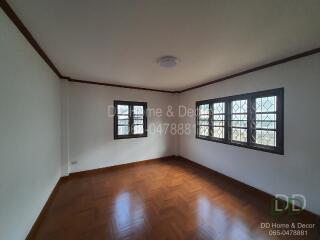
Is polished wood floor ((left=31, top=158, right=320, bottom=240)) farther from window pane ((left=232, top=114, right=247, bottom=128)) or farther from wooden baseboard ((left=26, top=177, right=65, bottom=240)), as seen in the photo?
window pane ((left=232, top=114, right=247, bottom=128))

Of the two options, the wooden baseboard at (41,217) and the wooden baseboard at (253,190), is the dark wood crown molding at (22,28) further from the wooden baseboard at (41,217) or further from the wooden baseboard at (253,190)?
the wooden baseboard at (253,190)

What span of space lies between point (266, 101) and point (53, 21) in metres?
3.23

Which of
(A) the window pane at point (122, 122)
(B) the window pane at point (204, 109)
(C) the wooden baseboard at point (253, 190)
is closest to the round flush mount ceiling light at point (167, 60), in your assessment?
(B) the window pane at point (204, 109)

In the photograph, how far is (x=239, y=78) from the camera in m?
2.88

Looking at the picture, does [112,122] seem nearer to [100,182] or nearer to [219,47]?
[100,182]

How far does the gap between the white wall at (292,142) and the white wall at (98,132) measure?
2514 mm

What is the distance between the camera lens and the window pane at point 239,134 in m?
2.84

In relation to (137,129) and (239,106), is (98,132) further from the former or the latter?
(239,106)

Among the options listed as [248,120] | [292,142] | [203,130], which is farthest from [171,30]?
[203,130]

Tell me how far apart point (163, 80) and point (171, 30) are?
1892mm

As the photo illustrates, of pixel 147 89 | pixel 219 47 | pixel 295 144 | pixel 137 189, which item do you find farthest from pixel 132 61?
pixel 295 144

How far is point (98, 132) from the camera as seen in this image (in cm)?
356

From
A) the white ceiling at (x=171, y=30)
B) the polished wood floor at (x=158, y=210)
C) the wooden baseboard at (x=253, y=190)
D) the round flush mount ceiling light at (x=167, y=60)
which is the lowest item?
the polished wood floor at (x=158, y=210)

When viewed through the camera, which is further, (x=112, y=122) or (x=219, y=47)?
(x=112, y=122)
